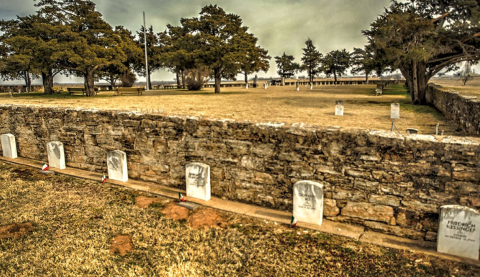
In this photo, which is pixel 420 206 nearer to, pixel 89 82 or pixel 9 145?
pixel 9 145

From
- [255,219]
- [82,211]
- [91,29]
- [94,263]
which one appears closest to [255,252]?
[255,219]

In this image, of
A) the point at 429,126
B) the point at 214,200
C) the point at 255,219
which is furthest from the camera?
the point at 429,126

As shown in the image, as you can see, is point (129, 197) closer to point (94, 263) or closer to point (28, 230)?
point (28, 230)

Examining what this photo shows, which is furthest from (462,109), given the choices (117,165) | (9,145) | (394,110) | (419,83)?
(9,145)

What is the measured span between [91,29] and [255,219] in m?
28.9

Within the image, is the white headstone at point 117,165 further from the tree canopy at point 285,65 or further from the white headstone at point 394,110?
the tree canopy at point 285,65

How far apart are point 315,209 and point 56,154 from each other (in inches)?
281

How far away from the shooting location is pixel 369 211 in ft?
14.1

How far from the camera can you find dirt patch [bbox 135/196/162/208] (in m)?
5.30

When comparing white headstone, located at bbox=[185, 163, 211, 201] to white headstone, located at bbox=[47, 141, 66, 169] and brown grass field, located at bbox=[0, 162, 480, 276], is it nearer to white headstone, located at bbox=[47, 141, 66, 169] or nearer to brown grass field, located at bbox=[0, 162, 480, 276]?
brown grass field, located at bbox=[0, 162, 480, 276]

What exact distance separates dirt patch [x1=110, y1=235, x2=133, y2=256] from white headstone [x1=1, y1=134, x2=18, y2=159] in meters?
7.00

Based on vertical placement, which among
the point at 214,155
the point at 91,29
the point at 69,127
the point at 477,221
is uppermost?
the point at 91,29

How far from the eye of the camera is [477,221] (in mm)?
3490

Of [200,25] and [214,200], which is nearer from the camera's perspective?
[214,200]
